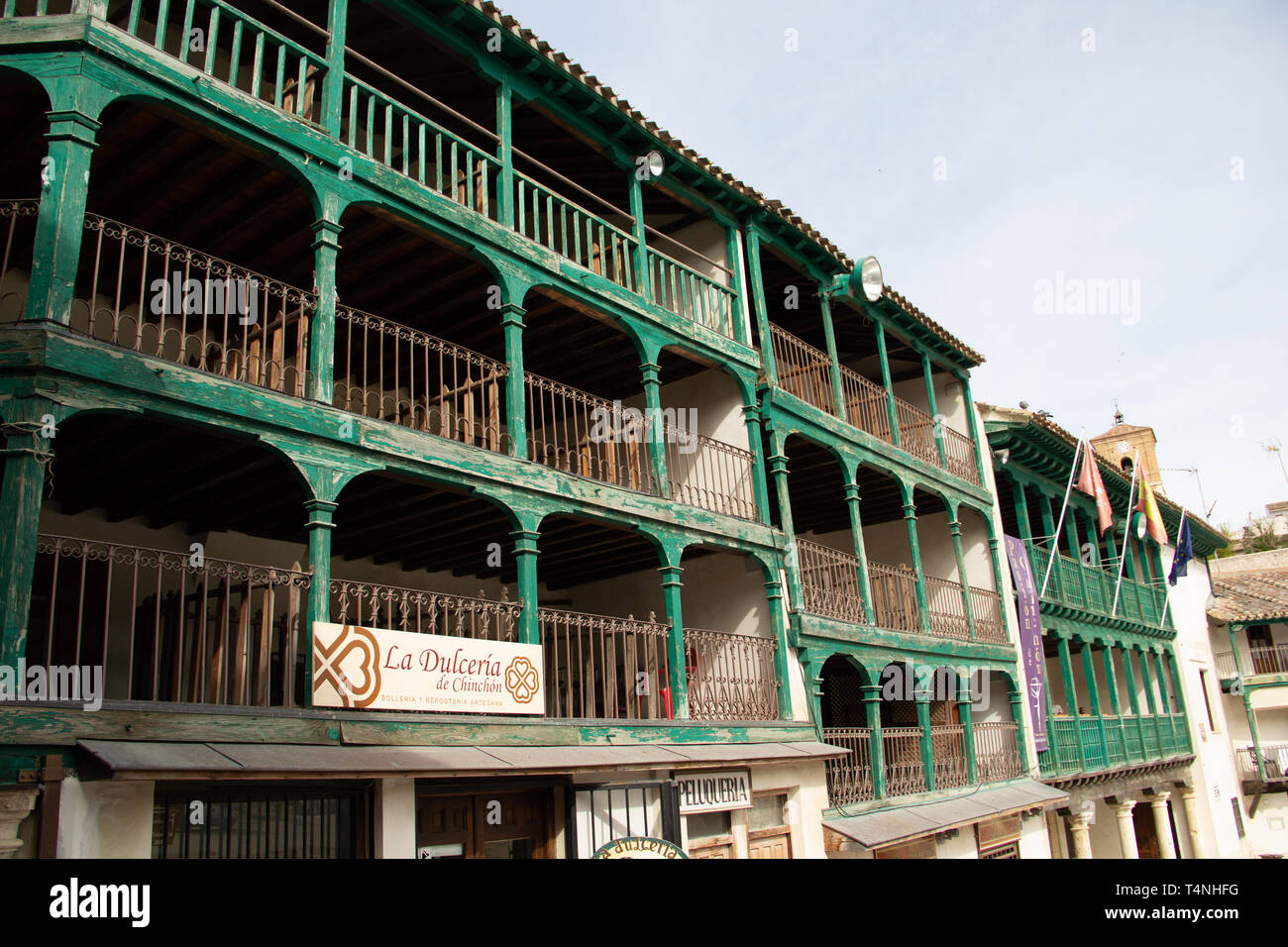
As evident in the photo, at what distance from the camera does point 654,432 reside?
42.6 feet

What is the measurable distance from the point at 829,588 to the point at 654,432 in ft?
14.8

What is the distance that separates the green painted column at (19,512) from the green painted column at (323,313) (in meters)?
2.41

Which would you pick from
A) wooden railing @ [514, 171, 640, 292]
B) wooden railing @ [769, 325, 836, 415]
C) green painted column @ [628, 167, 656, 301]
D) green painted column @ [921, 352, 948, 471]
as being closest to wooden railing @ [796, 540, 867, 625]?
wooden railing @ [769, 325, 836, 415]

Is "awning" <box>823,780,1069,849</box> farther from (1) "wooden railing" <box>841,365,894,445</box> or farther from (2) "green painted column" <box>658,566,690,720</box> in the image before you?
(1) "wooden railing" <box>841,365,894,445</box>

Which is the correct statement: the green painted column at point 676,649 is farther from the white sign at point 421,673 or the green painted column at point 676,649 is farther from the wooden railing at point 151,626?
the wooden railing at point 151,626

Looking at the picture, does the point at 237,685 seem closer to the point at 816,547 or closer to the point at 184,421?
the point at 184,421

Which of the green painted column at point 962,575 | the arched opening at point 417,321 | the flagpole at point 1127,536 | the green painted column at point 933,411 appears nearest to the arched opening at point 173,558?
the arched opening at point 417,321

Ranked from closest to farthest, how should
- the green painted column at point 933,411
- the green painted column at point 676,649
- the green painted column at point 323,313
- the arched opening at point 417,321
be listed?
the green painted column at point 323,313 < the arched opening at point 417,321 < the green painted column at point 676,649 < the green painted column at point 933,411

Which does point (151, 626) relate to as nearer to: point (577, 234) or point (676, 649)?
point (676, 649)

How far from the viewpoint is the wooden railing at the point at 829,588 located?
15.2m

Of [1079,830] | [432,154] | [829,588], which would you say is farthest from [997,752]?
[432,154]

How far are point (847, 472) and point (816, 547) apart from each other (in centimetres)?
192

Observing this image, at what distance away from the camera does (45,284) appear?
741cm

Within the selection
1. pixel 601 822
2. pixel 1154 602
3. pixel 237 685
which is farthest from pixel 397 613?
pixel 1154 602
